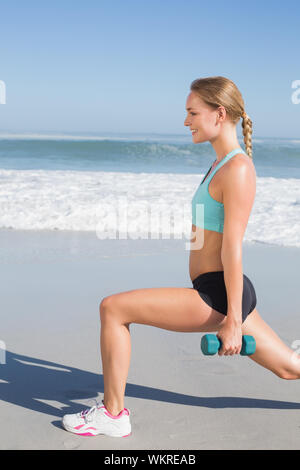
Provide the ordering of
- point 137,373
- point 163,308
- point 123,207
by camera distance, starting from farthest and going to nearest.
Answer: point 123,207 < point 137,373 < point 163,308

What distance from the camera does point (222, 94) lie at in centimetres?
267

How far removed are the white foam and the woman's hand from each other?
5284 mm

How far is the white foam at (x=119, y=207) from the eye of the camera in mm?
8539

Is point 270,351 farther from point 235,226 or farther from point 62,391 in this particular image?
point 62,391

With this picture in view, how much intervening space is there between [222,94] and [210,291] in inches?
37.4

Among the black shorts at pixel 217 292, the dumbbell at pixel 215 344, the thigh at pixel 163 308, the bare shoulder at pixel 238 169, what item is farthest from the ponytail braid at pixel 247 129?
the dumbbell at pixel 215 344

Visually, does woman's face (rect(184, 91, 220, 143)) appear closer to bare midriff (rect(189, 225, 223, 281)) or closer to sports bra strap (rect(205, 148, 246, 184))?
sports bra strap (rect(205, 148, 246, 184))

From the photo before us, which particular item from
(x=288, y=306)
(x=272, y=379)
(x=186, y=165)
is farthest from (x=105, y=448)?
(x=186, y=165)

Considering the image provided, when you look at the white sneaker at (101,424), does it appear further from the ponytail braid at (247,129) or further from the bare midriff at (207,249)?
the ponytail braid at (247,129)

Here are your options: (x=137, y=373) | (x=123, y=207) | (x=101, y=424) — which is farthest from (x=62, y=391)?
(x=123, y=207)

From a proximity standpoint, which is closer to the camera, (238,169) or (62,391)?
(238,169)

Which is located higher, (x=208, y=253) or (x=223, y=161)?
(x=223, y=161)

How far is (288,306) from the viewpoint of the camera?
4.98 metres

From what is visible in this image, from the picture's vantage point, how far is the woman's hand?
2551mm
